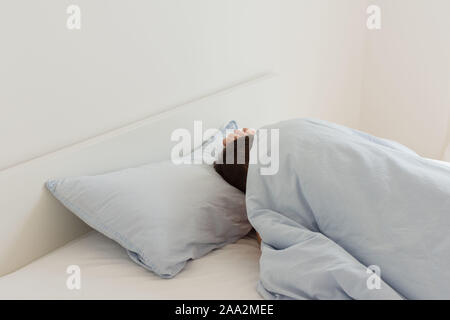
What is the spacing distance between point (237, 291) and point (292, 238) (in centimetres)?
16

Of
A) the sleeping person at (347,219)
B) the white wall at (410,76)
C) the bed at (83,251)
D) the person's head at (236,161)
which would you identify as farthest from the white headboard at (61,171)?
the white wall at (410,76)

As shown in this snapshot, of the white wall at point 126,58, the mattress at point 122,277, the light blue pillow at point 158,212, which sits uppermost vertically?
the white wall at point 126,58

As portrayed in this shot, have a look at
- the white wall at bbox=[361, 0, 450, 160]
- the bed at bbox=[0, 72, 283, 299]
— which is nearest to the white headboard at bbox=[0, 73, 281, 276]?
the bed at bbox=[0, 72, 283, 299]

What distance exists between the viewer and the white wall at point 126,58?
116 cm

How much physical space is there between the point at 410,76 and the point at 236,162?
74.9 inches

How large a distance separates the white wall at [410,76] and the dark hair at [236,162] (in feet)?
6.07

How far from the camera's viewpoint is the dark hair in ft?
4.54

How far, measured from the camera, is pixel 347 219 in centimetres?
106

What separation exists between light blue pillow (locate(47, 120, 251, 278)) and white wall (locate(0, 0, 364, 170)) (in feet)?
0.51

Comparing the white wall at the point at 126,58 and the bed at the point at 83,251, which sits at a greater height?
the white wall at the point at 126,58

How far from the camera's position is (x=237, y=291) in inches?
42.4

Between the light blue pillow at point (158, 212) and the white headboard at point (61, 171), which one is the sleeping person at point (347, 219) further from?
the white headboard at point (61, 171)

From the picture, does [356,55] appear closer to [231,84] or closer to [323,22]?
[323,22]

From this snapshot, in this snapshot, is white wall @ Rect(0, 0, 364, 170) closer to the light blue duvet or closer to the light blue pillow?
the light blue pillow
